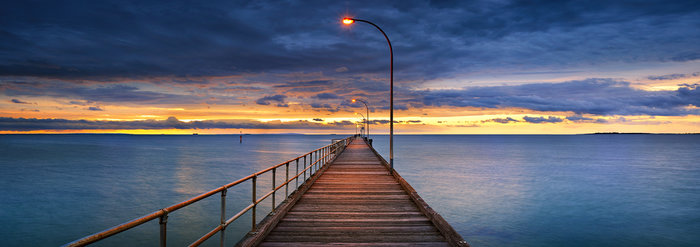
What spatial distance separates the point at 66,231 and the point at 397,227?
688 inches

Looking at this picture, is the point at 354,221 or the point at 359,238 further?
the point at 354,221

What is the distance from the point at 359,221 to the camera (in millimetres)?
7664

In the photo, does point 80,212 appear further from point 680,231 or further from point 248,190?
point 680,231

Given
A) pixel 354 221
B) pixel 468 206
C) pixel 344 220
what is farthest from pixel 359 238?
pixel 468 206

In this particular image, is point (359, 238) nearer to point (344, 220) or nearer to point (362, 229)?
point (362, 229)

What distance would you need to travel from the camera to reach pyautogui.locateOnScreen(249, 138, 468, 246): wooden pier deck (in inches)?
247

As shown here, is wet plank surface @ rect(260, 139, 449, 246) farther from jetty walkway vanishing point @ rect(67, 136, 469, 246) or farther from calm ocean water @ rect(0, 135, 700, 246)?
calm ocean water @ rect(0, 135, 700, 246)

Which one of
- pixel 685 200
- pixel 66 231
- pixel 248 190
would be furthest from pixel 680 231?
pixel 66 231

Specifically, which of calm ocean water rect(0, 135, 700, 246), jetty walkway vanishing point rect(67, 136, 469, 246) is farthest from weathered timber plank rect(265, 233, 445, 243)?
calm ocean water rect(0, 135, 700, 246)

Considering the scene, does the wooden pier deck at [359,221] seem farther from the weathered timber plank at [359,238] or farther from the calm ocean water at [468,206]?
the calm ocean water at [468,206]

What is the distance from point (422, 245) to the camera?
6.03 m

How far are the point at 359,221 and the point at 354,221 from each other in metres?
0.10

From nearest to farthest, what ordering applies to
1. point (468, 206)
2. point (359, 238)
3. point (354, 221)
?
point (359, 238) → point (354, 221) → point (468, 206)

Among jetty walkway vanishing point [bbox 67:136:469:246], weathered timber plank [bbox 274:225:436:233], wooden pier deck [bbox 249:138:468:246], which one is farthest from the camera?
weathered timber plank [bbox 274:225:436:233]
